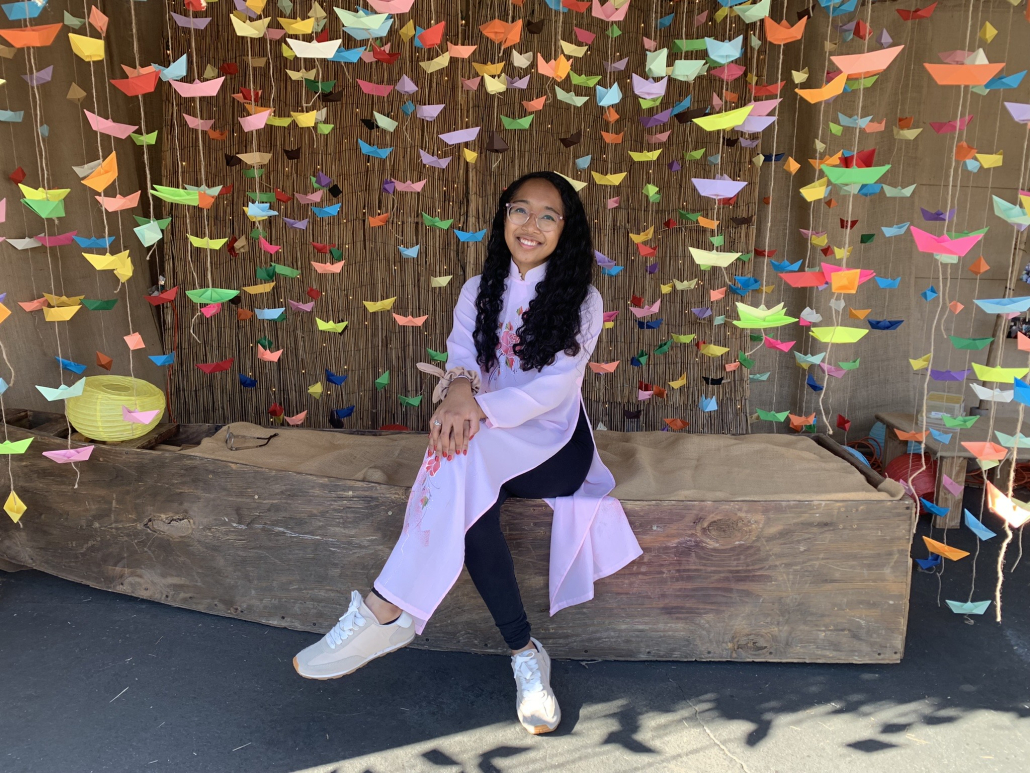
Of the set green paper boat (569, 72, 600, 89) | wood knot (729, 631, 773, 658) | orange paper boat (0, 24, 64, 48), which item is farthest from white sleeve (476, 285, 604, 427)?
orange paper boat (0, 24, 64, 48)

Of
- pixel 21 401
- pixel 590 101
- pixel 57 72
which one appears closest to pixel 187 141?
pixel 57 72

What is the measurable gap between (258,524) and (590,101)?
1.98m

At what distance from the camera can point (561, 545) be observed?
1.96 metres

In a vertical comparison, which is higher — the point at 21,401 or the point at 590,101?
the point at 590,101

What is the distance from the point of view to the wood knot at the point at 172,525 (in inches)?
84.4

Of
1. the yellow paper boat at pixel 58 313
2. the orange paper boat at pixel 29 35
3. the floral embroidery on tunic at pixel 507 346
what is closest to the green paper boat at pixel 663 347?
the floral embroidery on tunic at pixel 507 346

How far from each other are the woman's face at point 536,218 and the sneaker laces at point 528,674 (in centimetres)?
104

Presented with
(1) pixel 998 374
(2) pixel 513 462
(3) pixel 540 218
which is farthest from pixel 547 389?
(1) pixel 998 374

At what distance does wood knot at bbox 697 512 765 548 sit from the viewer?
6.46 ft

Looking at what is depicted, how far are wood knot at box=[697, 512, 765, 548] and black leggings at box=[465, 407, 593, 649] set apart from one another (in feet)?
1.25

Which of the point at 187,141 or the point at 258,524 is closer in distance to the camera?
the point at 258,524

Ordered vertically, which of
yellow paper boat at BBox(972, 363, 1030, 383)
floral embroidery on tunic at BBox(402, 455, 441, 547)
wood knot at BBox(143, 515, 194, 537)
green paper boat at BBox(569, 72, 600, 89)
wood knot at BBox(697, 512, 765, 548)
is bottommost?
wood knot at BBox(143, 515, 194, 537)

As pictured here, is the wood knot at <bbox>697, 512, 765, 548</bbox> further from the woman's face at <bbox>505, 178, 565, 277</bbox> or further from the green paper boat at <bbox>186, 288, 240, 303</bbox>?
the green paper boat at <bbox>186, 288, 240, 303</bbox>

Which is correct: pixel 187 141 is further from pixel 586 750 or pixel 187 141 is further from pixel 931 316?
pixel 931 316
